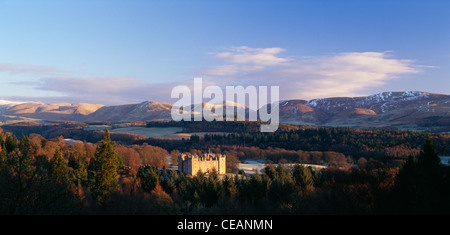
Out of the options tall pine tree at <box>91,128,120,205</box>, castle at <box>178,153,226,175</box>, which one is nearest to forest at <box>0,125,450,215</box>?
tall pine tree at <box>91,128,120,205</box>

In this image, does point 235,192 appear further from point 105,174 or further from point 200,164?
point 200,164

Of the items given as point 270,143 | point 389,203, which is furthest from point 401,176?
point 270,143

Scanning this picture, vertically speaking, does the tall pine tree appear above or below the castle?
above

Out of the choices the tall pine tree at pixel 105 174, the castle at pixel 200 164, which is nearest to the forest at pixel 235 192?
the tall pine tree at pixel 105 174

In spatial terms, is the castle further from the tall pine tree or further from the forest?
the tall pine tree

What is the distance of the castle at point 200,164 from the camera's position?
86062 millimetres

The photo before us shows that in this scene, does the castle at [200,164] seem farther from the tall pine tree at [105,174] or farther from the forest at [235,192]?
the tall pine tree at [105,174]

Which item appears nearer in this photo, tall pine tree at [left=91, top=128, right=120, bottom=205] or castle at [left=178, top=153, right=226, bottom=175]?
tall pine tree at [left=91, top=128, right=120, bottom=205]

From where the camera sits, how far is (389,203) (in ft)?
102

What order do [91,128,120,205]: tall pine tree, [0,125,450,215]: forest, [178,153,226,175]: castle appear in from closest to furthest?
[0,125,450,215]: forest
[91,128,120,205]: tall pine tree
[178,153,226,175]: castle

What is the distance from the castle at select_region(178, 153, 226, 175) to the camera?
86.1 metres
